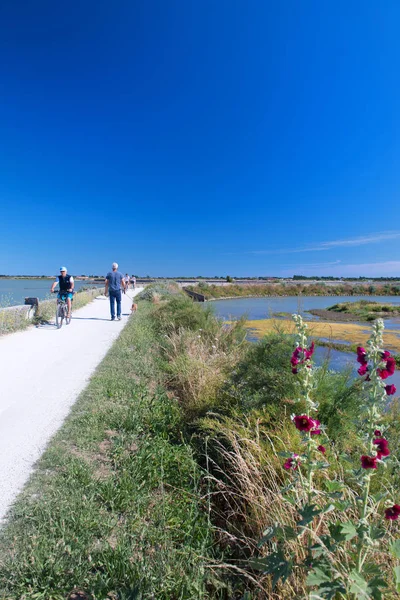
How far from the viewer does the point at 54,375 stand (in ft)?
19.2

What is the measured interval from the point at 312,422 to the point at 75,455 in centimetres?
256

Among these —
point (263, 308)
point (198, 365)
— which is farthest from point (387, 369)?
point (263, 308)

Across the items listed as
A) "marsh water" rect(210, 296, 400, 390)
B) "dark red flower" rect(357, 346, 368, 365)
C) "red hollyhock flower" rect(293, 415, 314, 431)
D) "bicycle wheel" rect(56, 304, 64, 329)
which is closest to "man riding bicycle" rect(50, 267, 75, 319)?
"bicycle wheel" rect(56, 304, 64, 329)

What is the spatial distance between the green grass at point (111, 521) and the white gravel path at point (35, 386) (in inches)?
7.2

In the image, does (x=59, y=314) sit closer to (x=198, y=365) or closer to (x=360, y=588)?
(x=198, y=365)

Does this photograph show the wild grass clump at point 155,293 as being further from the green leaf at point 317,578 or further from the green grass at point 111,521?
the green leaf at point 317,578

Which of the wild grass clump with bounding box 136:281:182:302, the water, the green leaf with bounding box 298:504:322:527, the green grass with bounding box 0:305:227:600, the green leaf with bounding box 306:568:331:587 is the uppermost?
the wild grass clump with bounding box 136:281:182:302

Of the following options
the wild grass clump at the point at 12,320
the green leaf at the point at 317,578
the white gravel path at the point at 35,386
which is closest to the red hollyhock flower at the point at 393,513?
the green leaf at the point at 317,578

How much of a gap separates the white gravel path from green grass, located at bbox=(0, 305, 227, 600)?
18 cm

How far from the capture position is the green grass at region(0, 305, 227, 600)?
1.95 metres

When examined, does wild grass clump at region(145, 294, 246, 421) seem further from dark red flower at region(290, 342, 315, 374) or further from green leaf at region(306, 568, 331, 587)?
green leaf at region(306, 568, 331, 587)

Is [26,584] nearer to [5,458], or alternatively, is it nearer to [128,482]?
[128,482]

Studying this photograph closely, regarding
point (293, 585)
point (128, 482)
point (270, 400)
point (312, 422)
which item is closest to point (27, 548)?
point (128, 482)

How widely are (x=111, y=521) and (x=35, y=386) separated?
11.4ft
